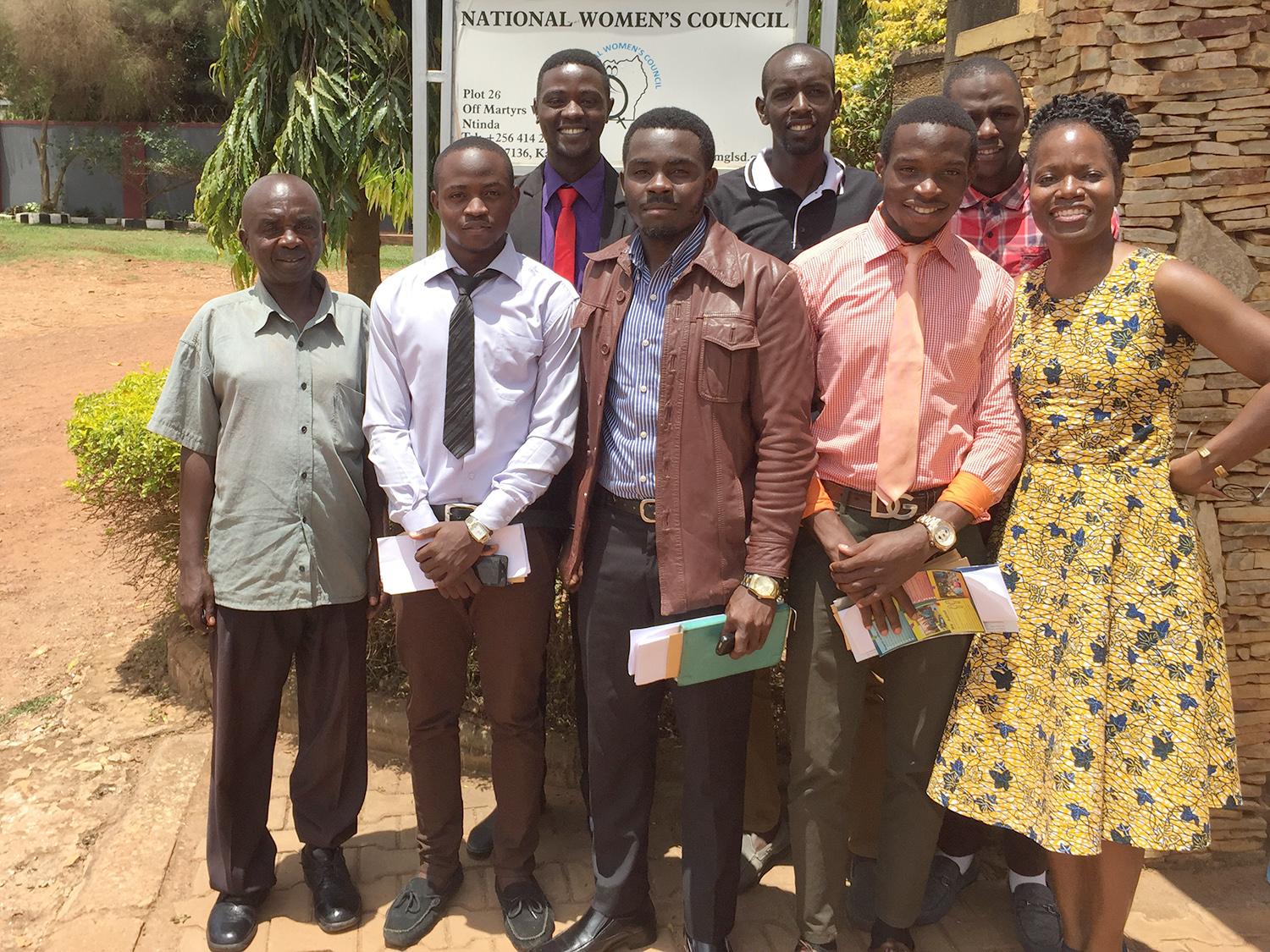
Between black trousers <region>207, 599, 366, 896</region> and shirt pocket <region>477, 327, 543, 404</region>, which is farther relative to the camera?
black trousers <region>207, 599, 366, 896</region>

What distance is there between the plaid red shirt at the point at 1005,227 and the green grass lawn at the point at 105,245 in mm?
15914

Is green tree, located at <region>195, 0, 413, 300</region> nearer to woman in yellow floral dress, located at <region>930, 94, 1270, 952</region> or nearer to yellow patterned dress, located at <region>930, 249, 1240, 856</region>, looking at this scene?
woman in yellow floral dress, located at <region>930, 94, 1270, 952</region>

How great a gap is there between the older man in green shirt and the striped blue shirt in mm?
762

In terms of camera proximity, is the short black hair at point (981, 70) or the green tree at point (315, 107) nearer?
the short black hair at point (981, 70)

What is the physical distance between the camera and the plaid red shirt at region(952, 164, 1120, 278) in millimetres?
2990

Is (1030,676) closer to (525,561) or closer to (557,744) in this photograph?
(525,561)

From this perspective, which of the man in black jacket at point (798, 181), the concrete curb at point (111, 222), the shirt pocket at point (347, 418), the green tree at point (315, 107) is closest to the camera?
the shirt pocket at point (347, 418)

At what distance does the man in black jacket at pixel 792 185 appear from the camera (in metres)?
3.09

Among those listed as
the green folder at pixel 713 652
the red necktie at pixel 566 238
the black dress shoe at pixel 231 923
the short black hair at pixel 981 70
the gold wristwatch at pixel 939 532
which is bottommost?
the black dress shoe at pixel 231 923

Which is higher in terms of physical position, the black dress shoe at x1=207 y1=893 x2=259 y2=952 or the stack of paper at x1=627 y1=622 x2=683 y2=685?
the stack of paper at x1=627 y1=622 x2=683 y2=685

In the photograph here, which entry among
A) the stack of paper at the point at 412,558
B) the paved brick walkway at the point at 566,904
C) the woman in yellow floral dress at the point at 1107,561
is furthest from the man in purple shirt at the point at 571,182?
the paved brick walkway at the point at 566,904

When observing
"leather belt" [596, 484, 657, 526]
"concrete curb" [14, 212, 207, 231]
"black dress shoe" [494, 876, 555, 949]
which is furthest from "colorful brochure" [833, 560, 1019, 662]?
"concrete curb" [14, 212, 207, 231]

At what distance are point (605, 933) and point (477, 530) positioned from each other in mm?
1174

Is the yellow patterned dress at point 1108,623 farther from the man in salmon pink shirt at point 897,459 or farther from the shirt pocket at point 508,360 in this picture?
the shirt pocket at point 508,360
